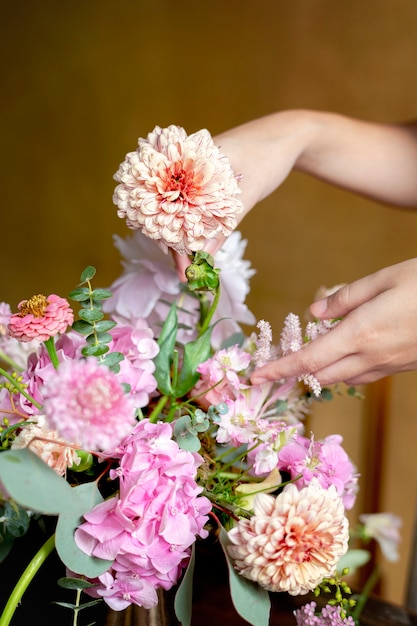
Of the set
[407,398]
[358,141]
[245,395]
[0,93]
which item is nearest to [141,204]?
[245,395]

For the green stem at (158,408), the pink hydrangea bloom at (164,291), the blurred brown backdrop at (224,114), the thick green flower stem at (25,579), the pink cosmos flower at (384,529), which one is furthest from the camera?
the blurred brown backdrop at (224,114)

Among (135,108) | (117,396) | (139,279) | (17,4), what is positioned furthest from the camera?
(17,4)

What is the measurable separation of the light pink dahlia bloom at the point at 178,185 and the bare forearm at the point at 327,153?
218 millimetres

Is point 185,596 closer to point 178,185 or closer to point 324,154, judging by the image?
point 178,185

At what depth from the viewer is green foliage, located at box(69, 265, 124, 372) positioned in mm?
458

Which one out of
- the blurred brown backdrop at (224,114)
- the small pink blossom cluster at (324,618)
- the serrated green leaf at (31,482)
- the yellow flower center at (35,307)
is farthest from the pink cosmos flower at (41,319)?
the blurred brown backdrop at (224,114)

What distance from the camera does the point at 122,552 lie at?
43cm

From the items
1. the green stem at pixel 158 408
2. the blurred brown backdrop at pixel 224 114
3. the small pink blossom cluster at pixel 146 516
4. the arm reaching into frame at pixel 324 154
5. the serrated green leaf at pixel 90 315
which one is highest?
the blurred brown backdrop at pixel 224 114

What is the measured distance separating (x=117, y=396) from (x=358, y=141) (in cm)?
77

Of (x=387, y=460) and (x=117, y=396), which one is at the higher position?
(x=387, y=460)

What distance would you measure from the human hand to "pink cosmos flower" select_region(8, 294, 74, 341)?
0.17m

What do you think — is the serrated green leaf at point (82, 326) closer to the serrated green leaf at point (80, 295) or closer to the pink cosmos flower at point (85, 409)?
the serrated green leaf at point (80, 295)

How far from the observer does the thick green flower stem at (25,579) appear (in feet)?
1.35

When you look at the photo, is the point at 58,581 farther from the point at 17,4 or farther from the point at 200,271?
the point at 17,4
